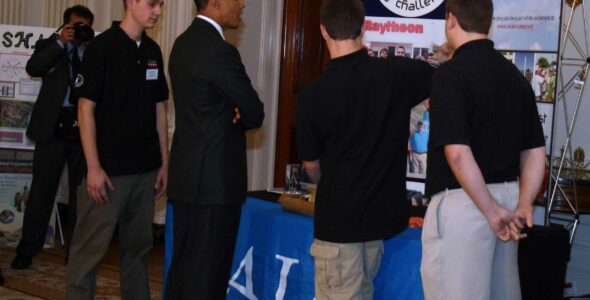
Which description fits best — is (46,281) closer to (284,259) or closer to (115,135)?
(115,135)

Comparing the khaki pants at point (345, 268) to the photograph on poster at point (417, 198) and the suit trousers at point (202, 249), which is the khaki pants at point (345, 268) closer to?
the suit trousers at point (202, 249)

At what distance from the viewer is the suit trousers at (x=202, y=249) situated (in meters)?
2.87

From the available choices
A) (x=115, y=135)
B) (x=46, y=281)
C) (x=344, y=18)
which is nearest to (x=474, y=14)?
(x=344, y=18)

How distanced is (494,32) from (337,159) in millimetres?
1887

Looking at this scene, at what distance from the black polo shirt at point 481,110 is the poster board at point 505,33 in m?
1.50

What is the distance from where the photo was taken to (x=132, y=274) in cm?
329

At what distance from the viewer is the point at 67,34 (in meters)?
4.44

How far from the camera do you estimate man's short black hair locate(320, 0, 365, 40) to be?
2.47 metres

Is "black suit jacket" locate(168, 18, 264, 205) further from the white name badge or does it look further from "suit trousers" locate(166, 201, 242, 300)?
the white name badge

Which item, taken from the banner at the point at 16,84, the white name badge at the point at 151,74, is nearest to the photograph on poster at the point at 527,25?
the white name badge at the point at 151,74

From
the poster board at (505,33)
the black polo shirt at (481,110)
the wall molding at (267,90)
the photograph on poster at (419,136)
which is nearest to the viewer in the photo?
the black polo shirt at (481,110)

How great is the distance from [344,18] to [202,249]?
3.30 ft

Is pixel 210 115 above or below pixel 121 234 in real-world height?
above

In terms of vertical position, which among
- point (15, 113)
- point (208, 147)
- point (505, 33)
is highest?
point (505, 33)
